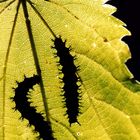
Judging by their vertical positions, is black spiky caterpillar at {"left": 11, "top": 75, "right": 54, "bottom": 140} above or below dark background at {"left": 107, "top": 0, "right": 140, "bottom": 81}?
below

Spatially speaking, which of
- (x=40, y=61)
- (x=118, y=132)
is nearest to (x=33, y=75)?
(x=40, y=61)

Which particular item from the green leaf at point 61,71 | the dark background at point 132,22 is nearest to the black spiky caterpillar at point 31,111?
the green leaf at point 61,71

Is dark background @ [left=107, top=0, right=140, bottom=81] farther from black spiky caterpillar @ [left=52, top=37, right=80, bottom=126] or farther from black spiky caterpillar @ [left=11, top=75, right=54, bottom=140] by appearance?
→ black spiky caterpillar @ [left=11, top=75, right=54, bottom=140]

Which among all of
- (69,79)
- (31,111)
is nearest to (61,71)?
(69,79)

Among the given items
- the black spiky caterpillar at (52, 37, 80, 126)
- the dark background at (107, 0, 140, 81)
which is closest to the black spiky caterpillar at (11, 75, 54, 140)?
the black spiky caterpillar at (52, 37, 80, 126)

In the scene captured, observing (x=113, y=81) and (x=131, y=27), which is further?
(x=131, y=27)

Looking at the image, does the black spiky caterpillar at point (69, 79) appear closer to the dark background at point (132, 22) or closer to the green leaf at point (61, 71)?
the green leaf at point (61, 71)

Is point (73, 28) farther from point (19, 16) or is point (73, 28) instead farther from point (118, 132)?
point (118, 132)
